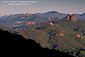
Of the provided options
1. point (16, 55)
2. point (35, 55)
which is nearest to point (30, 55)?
point (35, 55)

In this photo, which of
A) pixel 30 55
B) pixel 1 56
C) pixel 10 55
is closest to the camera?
pixel 1 56

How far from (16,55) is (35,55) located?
8.45 m

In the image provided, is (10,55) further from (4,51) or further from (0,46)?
(0,46)

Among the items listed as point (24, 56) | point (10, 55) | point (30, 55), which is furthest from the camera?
point (30, 55)

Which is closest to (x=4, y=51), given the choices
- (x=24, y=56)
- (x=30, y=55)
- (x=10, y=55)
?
(x=10, y=55)

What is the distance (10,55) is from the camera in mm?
34219

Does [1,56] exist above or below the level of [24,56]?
above

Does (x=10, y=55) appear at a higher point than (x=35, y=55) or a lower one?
higher

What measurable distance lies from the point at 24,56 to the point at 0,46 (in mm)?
8211

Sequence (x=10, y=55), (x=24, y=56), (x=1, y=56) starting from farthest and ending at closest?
(x=24, y=56) → (x=10, y=55) → (x=1, y=56)

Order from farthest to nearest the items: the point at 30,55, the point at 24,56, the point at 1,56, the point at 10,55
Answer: the point at 30,55, the point at 24,56, the point at 10,55, the point at 1,56

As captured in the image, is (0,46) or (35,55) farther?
(35,55)

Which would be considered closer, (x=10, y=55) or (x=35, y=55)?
(x=10, y=55)

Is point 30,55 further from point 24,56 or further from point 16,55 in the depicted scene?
point 16,55
